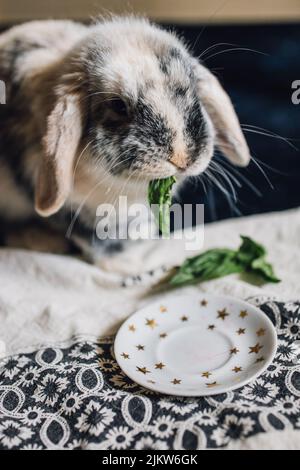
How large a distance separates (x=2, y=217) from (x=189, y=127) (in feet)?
2.21

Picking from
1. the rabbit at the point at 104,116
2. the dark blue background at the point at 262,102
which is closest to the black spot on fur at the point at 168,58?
the rabbit at the point at 104,116

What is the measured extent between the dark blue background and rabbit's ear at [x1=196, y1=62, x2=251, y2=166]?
0.63 feet

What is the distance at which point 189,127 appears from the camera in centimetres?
110

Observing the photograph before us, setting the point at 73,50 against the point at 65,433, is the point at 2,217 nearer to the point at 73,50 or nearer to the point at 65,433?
the point at 73,50

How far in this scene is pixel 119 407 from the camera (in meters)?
0.99

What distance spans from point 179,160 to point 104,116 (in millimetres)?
188

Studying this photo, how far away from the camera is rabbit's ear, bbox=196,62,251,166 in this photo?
1.23 meters

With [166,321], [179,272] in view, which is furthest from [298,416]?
[179,272]

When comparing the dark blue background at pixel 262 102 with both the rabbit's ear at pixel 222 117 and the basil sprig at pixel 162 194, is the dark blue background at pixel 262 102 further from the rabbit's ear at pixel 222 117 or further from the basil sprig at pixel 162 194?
the basil sprig at pixel 162 194

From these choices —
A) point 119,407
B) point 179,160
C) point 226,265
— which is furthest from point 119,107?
point 119,407

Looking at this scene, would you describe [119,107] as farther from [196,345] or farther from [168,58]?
[196,345]

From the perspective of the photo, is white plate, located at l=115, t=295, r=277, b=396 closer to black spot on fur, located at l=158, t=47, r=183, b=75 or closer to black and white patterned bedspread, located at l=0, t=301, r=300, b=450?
black and white patterned bedspread, located at l=0, t=301, r=300, b=450

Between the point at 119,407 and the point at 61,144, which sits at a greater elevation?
the point at 61,144

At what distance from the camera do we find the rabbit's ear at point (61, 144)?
1.15 meters
